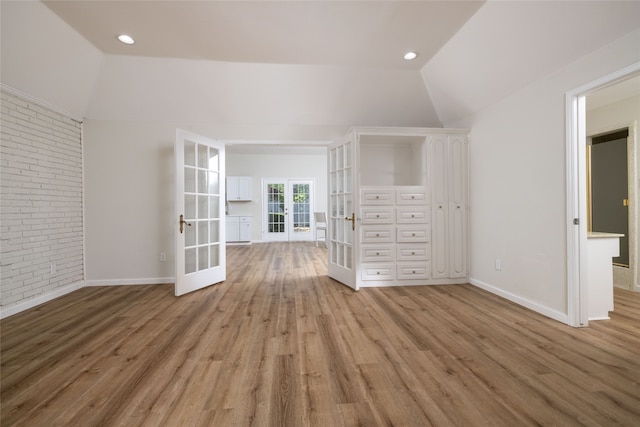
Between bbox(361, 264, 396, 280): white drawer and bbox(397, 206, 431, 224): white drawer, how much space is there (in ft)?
2.20

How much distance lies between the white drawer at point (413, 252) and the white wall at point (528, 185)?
0.66 metres

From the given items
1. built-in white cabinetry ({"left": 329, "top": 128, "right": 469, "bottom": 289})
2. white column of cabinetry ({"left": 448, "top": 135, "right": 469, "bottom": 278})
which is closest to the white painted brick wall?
built-in white cabinetry ({"left": 329, "top": 128, "right": 469, "bottom": 289})

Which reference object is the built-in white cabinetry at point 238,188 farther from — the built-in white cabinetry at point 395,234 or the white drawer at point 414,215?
the white drawer at point 414,215

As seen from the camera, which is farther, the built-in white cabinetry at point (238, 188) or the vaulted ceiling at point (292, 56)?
the built-in white cabinetry at point (238, 188)

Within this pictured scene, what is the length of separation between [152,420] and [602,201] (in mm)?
5597

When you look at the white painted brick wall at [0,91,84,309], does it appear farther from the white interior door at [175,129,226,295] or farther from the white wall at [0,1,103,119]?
the white interior door at [175,129,226,295]

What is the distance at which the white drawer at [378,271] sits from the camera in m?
3.78

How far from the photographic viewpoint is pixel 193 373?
1786mm

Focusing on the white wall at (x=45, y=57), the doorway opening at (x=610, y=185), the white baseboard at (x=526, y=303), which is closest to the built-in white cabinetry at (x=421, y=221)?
the white baseboard at (x=526, y=303)

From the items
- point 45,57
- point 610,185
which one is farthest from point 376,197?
point 45,57

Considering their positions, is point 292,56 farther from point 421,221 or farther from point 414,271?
point 414,271

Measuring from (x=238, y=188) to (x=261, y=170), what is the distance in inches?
37.4

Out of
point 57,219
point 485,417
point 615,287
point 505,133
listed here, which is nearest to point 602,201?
point 615,287

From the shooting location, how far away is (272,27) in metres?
2.71
